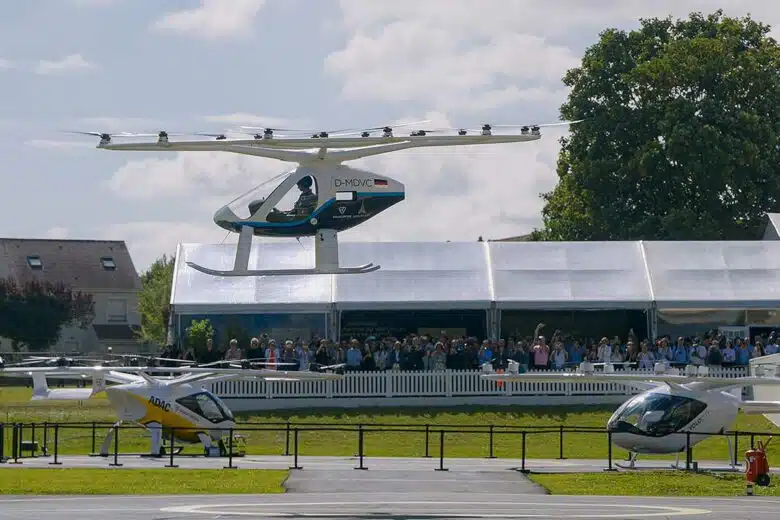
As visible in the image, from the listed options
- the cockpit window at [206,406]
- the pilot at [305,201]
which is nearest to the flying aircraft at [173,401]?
the cockpit window at [206,406]

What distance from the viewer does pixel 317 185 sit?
119 feet

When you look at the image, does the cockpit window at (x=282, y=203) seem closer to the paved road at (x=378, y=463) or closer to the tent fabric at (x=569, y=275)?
the paved road at (x=378, y=463)

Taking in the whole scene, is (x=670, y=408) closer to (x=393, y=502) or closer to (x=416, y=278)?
(x=393, y=502)

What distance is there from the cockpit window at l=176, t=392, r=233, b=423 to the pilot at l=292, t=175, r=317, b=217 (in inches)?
282

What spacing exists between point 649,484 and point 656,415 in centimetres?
531

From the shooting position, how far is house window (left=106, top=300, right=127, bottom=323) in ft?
369

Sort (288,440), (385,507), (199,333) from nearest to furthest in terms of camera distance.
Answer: (385,507) → (288,440) → (199,333)

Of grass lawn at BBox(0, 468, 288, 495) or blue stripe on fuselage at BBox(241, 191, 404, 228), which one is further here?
blue stripe on fuselage at BBox(241, 191, 404, 228)

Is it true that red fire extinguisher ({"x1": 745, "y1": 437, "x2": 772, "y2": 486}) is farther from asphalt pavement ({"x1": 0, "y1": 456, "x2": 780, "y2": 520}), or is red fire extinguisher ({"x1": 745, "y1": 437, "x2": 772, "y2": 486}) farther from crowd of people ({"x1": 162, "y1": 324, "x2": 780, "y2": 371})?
crowd of people ({"x1": 162, "y1": 324, "x2": 780, "y2": 371})

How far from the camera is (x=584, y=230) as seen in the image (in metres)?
78.2

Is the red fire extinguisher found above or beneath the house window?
beneath

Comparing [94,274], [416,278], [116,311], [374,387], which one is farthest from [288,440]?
[116,311]

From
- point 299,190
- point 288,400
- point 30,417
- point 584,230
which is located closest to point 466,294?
point 288,400

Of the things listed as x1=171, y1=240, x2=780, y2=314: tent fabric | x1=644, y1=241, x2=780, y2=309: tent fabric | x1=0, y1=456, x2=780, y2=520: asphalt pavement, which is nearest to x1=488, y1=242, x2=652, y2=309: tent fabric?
x1=171, y1=240, x2=780, y2=314: tent fabric
